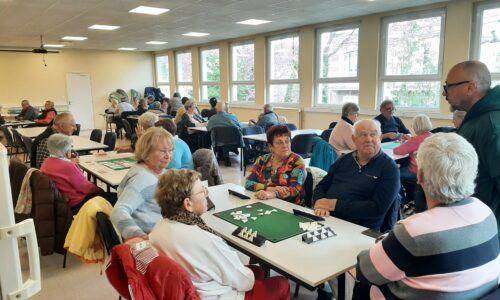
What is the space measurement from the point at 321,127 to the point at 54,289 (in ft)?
22.2

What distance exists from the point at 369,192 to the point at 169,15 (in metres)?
6.14

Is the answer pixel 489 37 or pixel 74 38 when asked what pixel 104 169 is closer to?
pixel 489 37

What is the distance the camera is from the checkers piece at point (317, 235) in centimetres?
180

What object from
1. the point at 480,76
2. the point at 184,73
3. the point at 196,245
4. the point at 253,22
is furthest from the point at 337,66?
the point at 196,245

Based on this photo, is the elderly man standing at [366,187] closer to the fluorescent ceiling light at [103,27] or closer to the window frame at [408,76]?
the window frame at [408,76]

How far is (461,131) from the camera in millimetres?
1849

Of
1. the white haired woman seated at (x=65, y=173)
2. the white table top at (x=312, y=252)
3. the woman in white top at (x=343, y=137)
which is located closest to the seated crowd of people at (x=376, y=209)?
the white table top at (x=312, y=252)

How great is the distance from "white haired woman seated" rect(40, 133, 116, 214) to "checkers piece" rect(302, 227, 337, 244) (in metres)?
2.27

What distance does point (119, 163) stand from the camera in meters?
3.92

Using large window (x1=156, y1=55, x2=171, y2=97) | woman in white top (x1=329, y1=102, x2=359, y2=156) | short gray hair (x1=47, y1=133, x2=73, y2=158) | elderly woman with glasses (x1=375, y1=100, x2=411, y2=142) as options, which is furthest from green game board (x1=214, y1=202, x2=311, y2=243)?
large window (x1=156, y1=55, x2=171, y2=97)

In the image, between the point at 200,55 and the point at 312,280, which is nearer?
the point at 312,280

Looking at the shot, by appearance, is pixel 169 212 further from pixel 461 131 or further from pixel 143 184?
pixel 461 131

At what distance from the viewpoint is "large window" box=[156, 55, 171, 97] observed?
14661mm

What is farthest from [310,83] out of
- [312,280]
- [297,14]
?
[312,280]
